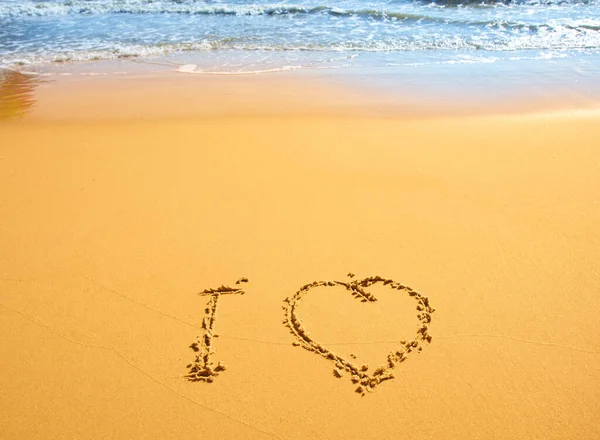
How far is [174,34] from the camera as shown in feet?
35.0

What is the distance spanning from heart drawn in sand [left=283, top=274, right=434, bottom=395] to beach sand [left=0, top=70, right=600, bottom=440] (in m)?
0.03

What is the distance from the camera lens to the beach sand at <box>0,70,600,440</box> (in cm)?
230

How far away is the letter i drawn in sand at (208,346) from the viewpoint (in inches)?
96.7

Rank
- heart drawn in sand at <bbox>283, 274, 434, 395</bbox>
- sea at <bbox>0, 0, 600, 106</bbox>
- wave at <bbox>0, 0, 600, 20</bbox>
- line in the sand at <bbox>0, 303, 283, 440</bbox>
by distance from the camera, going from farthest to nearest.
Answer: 1. wave at <bbox>0, 0, 600, 20</bbox>
2. sea at <bbox>0, 0, 600, 106</bbox>
3. heart drawn in sand at <bbox>283, 274, 434, 395</bbox>
4. line in the sand at <bbox>0, 303, 283, 440</bbox>

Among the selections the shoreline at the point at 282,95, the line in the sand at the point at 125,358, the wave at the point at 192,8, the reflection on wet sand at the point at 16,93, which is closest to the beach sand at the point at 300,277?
the line in the sand at the point at 125,358

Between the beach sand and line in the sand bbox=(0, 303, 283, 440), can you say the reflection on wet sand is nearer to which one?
the beach sand

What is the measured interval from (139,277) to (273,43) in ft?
25.8

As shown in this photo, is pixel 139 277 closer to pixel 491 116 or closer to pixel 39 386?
pixel 39 386

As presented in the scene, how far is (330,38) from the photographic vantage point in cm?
1002

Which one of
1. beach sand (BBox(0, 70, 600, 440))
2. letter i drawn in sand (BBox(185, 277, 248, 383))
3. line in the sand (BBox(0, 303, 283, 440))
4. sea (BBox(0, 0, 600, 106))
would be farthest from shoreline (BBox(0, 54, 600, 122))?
line in the sand (BBox(0, 303, 283, 440))

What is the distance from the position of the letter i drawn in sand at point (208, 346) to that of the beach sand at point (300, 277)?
37 mm

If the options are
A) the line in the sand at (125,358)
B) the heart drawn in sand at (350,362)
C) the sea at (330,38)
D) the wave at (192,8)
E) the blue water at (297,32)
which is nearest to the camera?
the line in the sand at (125,358)

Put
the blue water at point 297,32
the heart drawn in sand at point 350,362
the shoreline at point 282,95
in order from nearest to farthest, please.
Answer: the heart drawn in sand at point 350,362 → the shoreline at point 282,95 → the blue water at point 297,32

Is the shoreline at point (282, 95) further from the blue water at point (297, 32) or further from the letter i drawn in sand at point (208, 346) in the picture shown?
the letter i drawn in sand at point (208, 346)
